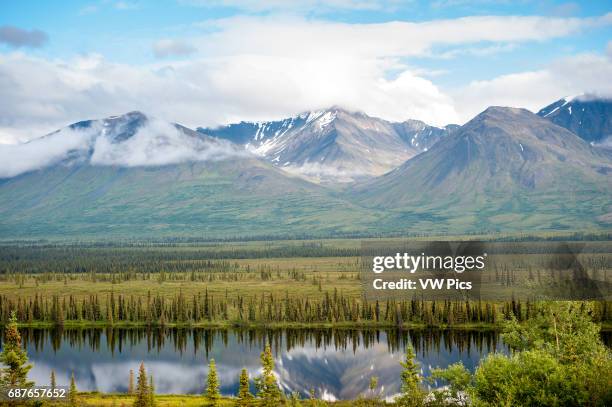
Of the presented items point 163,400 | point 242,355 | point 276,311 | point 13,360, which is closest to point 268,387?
point 163,400

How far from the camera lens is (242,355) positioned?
13438cm

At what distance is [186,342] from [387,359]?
150 ft

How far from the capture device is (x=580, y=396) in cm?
5066

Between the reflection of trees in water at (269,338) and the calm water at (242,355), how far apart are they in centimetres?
21

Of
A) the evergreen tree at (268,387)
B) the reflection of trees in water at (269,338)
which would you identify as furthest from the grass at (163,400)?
the reflection of trees in water at (269,338)

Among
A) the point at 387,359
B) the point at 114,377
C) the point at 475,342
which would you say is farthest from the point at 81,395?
the point at 475,342

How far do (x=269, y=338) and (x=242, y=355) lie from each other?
15.2 metres

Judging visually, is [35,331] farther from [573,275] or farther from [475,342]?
[573,275]

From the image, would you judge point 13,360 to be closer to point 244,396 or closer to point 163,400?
point 163,400

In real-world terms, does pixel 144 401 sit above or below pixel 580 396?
below

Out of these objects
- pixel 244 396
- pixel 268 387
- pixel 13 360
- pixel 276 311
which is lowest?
pixel 244 396

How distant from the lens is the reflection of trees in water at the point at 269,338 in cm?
13838

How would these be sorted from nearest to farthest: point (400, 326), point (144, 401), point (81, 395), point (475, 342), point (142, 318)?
point (144, 401) < point (81, 395) < point (475, 342) < point (400, 326) < point (142, 318)

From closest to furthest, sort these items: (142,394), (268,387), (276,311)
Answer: (142,394), (268,387), (276,311)
